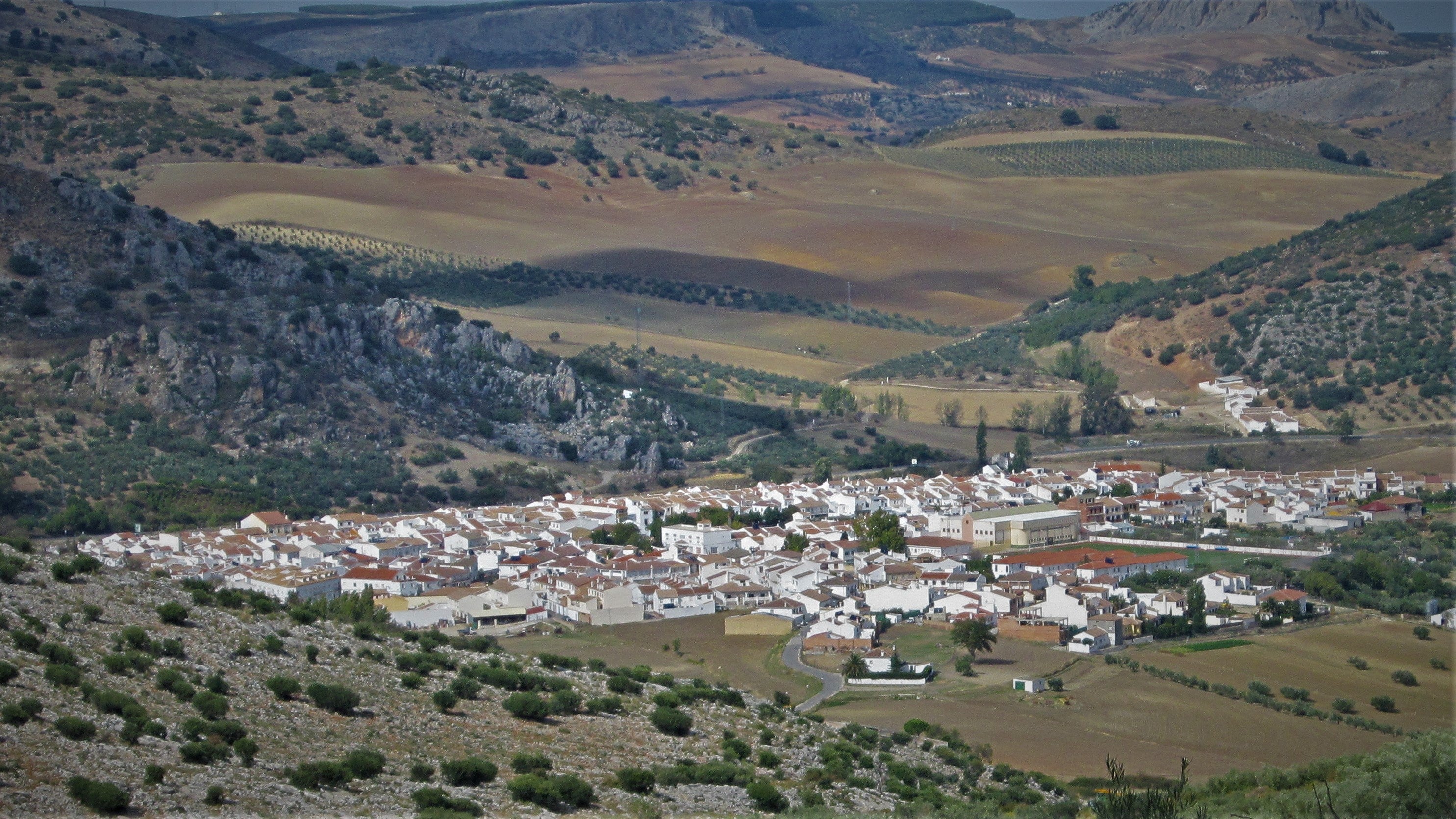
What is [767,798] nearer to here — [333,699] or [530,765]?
[530,765]

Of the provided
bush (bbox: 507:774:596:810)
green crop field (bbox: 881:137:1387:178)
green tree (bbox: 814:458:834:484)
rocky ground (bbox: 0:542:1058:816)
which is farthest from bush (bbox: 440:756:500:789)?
green crop field (bbox: 881:137:1387:178)

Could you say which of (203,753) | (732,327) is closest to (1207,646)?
(203,753)

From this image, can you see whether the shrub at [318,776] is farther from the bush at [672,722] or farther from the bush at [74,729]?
the bush at [672,722]

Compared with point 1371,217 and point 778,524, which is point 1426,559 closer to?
point 778,524

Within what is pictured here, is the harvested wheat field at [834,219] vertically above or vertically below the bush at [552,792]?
below

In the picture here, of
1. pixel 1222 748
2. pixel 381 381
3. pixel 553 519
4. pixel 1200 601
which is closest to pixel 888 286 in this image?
pixel 381 381

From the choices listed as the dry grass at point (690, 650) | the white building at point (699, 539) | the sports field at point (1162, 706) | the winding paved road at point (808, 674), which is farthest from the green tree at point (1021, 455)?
the winding paved road at point (808, 674)
